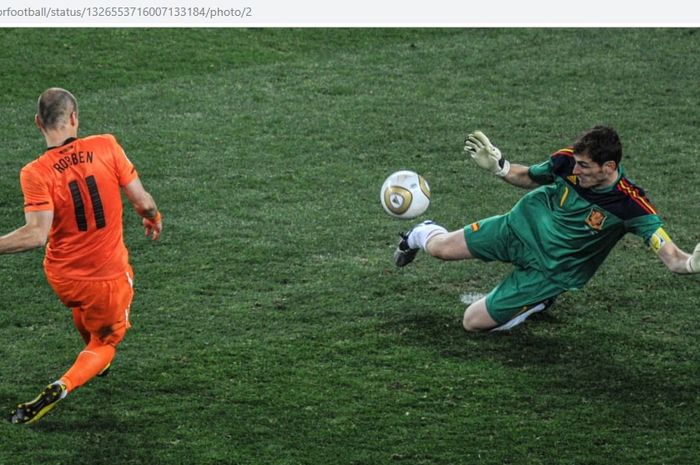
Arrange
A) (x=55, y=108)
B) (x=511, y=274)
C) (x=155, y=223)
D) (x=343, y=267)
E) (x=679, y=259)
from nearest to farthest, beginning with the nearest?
(x=55, y=108)
(x=679, y=259)
(x=155, y=223)
(x=511, y=274)
(x=343, y=267)

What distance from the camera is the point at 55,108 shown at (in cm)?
625

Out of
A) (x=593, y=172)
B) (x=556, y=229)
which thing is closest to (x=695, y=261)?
(x=593, y=172)

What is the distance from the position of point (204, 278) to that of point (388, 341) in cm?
162

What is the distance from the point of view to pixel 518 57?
1295cm

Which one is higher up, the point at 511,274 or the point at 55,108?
the point at 55,108

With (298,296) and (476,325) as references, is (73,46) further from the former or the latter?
(476,325)

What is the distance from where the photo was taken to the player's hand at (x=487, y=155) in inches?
295

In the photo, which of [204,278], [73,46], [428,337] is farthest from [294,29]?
[428,337]

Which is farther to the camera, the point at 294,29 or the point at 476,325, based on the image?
the point at 294,29

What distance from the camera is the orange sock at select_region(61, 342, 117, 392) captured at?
21.1ft

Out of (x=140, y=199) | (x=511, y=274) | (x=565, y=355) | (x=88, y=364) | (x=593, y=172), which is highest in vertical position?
(x=593, y=172)

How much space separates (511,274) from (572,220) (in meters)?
0.59

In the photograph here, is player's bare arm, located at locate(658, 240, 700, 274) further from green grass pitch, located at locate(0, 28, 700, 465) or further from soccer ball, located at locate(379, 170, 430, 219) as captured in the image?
soccer ball, located at locate(379, 170, 430, 219)

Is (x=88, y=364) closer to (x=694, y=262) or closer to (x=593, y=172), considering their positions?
(x=593, y=172)
